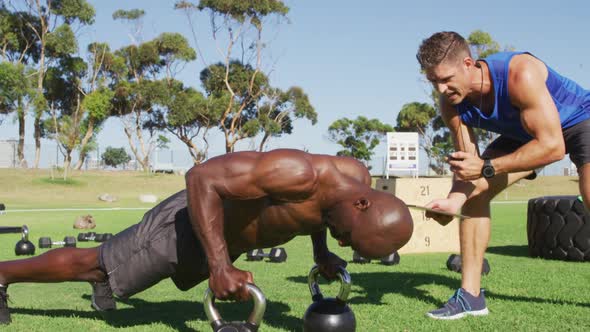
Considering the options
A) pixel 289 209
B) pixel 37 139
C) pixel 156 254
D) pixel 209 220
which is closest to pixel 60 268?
pixel 156 254

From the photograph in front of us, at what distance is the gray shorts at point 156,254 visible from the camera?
132 inches

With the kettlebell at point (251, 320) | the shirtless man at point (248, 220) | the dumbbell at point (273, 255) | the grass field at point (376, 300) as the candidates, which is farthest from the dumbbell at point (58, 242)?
the kettlebell at point (251, 320)

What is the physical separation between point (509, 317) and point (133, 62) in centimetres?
4236

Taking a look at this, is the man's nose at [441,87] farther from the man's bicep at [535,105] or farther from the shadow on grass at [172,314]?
the shadow on grass at [172,314]

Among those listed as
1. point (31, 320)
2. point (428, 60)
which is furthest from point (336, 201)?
point (31, 320)

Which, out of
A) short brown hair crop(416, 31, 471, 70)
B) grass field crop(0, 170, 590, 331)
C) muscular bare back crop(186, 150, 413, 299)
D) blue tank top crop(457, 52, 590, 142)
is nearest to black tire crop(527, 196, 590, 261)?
grass field crop(0, 170, 590, 331)

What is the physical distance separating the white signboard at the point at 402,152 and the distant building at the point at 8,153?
86.3 ft

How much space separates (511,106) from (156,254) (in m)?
2.24

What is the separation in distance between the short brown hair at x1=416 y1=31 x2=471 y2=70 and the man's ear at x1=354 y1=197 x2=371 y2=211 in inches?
39.9

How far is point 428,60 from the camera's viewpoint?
3418mm

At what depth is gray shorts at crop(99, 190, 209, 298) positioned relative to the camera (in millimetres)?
3342

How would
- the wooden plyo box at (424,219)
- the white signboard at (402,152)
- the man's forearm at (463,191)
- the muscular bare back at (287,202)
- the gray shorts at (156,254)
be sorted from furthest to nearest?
1. the white signboard at (402,152)
2. the wooden plyo box at (424,219)
3. the man's forearm at (463,191)
4. the gray shorts at (156,254)
5. the muscular bare back at (287,202)

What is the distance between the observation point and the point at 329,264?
11.1 feet

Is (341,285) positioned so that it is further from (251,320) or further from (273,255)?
(273,255)
